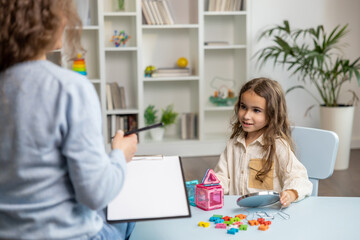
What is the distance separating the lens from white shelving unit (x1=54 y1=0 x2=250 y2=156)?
14.0 ft

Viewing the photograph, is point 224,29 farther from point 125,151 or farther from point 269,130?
point 125,151

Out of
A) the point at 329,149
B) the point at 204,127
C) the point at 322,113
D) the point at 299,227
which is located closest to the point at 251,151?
the point at 329,149

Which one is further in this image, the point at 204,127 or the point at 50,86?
the point at 204,127

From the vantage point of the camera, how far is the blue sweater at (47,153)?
901 millimetres

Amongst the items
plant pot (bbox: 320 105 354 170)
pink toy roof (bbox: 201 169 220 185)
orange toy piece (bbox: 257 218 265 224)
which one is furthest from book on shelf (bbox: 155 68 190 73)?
orange toy piece (bbox: 257 218 265 224)

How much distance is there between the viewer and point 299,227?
4.05 feet

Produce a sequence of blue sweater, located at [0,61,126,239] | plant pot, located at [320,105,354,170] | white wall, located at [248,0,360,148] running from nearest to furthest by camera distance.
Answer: blue sweater, located at [0,61,126,239], plant pot, located at [320,105,354,170], white wall, located at [248,0,360,148]

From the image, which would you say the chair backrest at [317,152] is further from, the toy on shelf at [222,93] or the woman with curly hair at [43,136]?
the toy on shelf at [222,93]

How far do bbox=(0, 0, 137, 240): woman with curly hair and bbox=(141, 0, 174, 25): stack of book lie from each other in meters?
3.37

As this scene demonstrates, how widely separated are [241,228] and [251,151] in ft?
2.27

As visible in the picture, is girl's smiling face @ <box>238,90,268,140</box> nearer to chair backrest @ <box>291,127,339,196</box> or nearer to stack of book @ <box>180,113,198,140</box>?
chair backrest @ <box>291,127,339,196</box>

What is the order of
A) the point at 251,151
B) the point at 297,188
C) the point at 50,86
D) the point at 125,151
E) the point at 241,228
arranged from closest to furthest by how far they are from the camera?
the point at 50,86
the point at 125,151
the point at 241,228
the point at 297,188
the point at 251,151

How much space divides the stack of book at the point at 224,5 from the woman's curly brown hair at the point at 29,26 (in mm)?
3552

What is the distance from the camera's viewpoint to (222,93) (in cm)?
457
